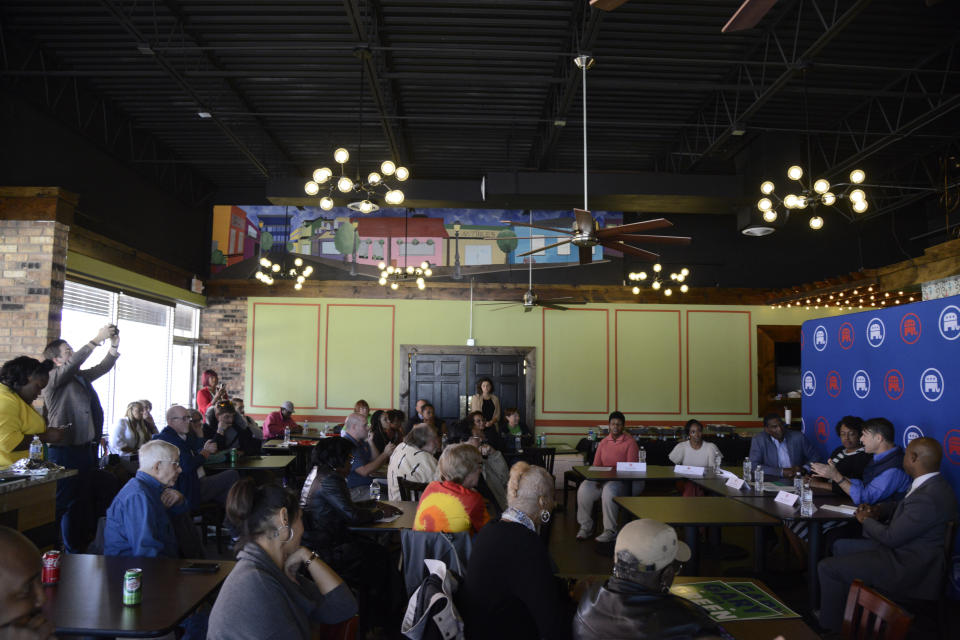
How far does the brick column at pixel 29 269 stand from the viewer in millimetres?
6770

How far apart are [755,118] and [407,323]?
7020mm

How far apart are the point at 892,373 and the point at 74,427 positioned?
7244 millimetres

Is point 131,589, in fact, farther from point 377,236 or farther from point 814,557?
point 377,236

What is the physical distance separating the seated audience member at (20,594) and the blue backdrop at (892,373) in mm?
5669

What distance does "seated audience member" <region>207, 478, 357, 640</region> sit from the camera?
2123 mm

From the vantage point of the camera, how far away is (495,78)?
745cm

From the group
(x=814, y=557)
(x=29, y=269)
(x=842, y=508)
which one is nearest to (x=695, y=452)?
(x=842, y=508)

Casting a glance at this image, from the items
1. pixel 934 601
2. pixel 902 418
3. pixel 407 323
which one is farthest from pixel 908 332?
pixel 407 323

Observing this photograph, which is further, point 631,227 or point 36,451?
point 631,227

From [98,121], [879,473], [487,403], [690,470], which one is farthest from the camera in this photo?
[487,403]

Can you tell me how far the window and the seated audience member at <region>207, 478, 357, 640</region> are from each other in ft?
21.9

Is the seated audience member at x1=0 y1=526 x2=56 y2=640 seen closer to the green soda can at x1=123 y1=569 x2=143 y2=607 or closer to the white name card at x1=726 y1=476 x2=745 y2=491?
the green soda can at x1=123 y1=569 x2=143 y2=607

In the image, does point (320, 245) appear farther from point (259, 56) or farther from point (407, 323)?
point (259, 56)

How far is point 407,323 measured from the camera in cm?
1273
